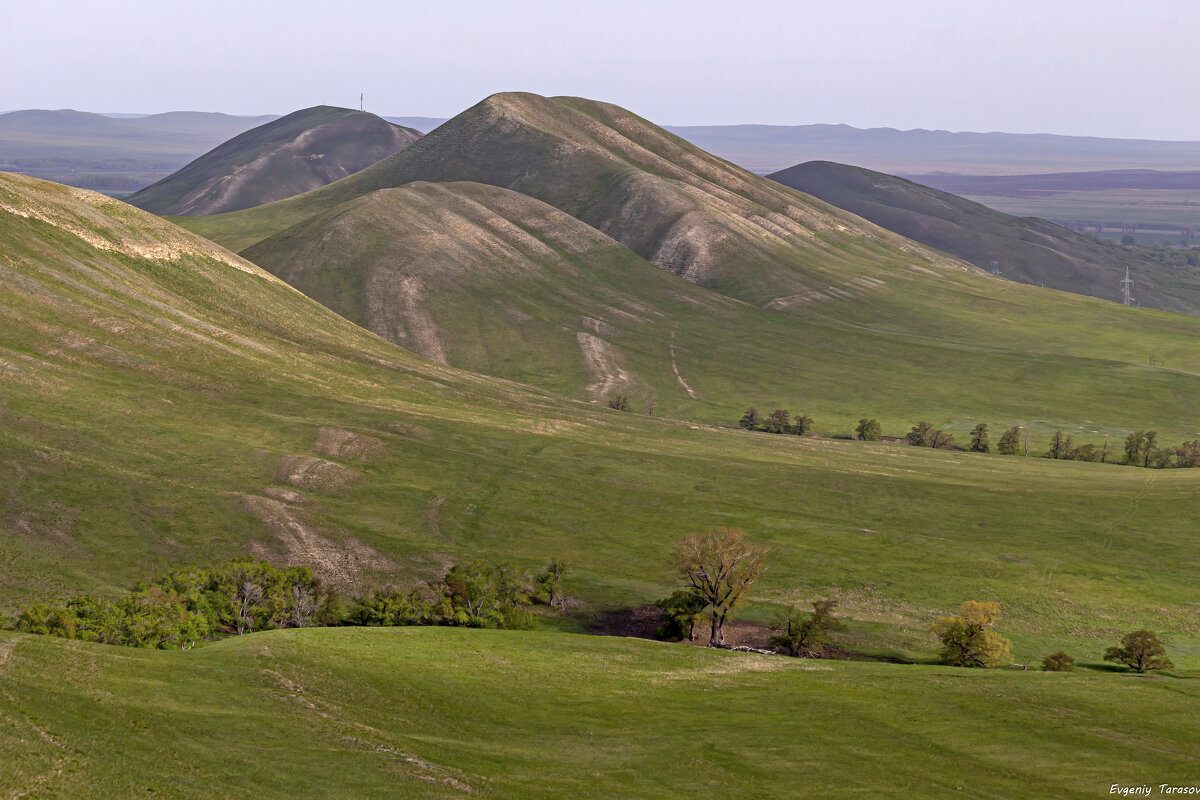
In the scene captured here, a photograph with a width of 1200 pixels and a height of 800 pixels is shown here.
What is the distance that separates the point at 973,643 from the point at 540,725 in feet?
136

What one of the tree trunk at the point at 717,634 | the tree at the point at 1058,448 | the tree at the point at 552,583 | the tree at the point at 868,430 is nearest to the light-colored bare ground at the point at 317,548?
the tree at the point at 552,583

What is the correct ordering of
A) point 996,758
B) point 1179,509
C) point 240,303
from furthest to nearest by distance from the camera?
point 240,303 < point 1179,509 < point 996,758

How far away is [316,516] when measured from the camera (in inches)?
4400

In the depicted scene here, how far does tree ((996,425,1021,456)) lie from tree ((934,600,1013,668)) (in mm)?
97594

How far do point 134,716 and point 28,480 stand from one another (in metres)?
67.9

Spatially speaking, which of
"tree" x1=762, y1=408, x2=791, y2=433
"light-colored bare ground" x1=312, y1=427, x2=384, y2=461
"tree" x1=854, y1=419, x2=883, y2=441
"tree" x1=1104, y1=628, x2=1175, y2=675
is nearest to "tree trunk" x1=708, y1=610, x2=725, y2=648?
"tree" x1=1104, y1=628, x2=1175, y2=675

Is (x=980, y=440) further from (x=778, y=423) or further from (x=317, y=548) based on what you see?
(x=317, y=548)

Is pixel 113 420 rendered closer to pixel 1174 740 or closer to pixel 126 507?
pixel 126 507

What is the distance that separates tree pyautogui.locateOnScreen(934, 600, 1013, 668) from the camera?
8225 centimetres

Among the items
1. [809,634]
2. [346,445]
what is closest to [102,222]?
[346,445]

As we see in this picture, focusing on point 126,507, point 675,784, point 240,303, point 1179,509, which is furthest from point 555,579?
point 240,303

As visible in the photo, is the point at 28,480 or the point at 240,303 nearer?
the point at 28,480

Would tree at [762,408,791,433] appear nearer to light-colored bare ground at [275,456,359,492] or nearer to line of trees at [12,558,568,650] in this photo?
light-colored bare ground at [275,456,359,492]

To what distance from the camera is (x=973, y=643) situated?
271 ft
